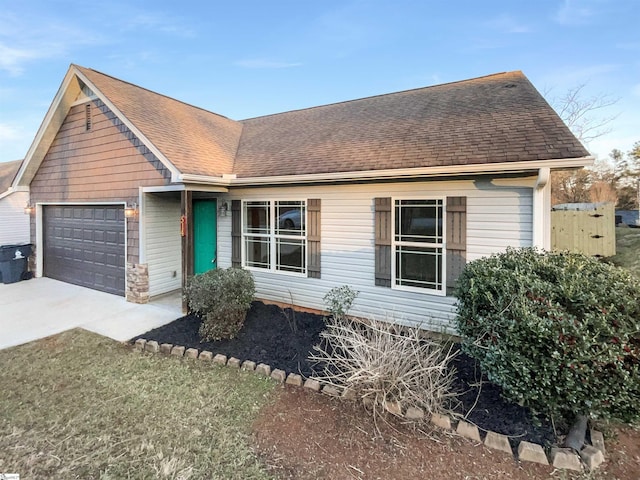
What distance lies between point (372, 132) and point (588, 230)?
8302 millimetres

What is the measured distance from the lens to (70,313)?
6.58m

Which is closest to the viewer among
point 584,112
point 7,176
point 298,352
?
point 298,352

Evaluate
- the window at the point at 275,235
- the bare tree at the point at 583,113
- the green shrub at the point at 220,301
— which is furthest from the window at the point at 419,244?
the bare tree at the point at 583,113

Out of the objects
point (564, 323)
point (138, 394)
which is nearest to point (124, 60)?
point (138, 394)

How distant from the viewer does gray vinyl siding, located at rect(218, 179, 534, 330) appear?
190 inches

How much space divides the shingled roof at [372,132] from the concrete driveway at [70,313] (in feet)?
9.97

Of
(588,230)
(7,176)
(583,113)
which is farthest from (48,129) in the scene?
(583,113)

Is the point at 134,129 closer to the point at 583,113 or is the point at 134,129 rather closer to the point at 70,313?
the point at 70,313

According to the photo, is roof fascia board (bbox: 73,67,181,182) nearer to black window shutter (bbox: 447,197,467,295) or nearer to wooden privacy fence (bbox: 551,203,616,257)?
black window shutter (bbox: 447,197,467,295)

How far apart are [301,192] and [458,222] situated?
10.0 ft

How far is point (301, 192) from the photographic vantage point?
6.54m

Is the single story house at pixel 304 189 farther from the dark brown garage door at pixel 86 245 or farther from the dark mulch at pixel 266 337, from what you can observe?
the dark mulch at pixel 266 337

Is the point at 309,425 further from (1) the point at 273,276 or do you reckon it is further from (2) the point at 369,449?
(1) the point at 273,276

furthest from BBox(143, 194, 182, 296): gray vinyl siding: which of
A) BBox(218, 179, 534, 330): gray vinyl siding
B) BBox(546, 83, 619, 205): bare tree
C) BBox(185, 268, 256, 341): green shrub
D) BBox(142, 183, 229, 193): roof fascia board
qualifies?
BBox(546, 83, 619, 205): bare tree
